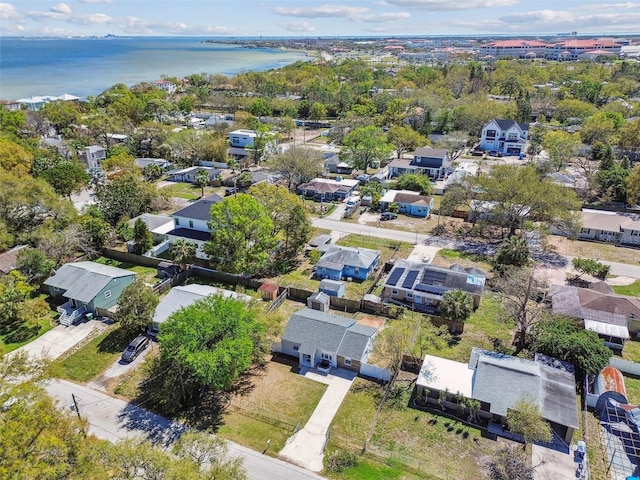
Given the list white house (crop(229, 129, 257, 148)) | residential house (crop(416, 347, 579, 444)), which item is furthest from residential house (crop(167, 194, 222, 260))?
white house (crop(229, 129, 257, 148))

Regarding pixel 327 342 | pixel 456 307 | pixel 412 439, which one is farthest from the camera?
pixel 456 307

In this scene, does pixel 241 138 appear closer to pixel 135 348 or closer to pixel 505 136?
pixel 505 136

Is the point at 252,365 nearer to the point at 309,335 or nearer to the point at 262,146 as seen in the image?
the point at 309,335

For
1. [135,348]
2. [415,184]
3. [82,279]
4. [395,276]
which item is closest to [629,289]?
[395,276]

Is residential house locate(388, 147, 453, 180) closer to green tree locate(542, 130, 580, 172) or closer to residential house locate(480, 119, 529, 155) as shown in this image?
green tree locate(542, 130, 580, 172)

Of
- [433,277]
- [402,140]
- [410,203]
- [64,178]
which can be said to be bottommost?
[410,203]

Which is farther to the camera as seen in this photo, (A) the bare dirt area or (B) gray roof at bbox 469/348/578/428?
(A) the bare dirt area
